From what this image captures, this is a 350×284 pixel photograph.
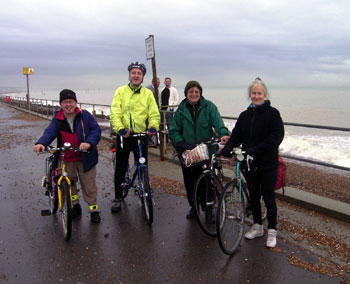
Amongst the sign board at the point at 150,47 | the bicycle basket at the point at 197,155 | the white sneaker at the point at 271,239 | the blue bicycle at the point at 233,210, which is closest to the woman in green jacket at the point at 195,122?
the bicycle basket at the point at 197,155

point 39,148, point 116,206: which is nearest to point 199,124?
point 116,206

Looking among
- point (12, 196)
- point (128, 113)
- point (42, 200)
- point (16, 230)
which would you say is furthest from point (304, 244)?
point (12, 196)

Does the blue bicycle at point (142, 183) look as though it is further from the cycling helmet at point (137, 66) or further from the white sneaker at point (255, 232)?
the white sneaker at point (255, 232)

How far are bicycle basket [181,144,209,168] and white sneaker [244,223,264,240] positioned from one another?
3.28 ft

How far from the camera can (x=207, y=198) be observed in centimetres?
397

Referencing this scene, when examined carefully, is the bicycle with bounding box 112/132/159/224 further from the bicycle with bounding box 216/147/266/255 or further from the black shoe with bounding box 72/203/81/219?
the bicycle with bounding box 216/147/266/255

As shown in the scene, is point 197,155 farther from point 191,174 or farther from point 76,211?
point 76,211

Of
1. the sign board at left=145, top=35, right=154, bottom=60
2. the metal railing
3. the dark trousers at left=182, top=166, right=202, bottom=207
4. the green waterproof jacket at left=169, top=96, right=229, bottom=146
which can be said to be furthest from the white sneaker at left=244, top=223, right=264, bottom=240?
the sign board at left=145, top=35, right=154, bottom=60

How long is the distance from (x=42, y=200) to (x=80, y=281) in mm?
2535

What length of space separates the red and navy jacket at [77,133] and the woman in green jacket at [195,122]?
1039mm

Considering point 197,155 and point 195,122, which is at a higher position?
point 195,122

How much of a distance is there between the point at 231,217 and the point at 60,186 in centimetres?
209

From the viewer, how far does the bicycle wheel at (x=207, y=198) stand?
12.1ft

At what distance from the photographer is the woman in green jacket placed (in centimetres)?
375
